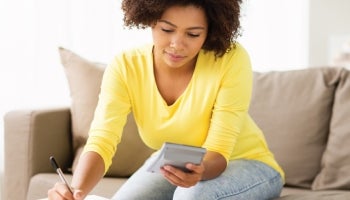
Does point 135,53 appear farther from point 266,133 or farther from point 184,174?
point 266,133

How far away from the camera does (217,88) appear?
1498 mm

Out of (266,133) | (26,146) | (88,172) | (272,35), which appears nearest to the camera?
(88,172)

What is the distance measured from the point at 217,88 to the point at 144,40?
53.9 inches

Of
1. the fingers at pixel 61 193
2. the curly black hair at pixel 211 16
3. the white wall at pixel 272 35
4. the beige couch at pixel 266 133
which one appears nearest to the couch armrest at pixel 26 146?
the beige couch at pixel 266 133

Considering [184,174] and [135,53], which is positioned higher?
[135,53]

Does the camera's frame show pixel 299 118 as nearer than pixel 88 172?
No

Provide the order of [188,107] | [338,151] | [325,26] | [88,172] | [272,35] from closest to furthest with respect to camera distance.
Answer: [88,172]
[188,107]
[338,151]
[325,26]
[272,35]

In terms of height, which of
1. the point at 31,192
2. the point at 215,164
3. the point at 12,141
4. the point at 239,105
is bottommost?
the point at 31,192

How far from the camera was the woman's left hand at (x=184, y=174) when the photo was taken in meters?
1.27

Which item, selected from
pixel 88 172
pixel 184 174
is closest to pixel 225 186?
pixel 184 174

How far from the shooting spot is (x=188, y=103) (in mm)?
1516

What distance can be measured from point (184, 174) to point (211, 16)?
0.44m

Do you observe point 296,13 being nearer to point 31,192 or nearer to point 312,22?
point 312,22

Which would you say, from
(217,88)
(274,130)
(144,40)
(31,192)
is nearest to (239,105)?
(217,88)
